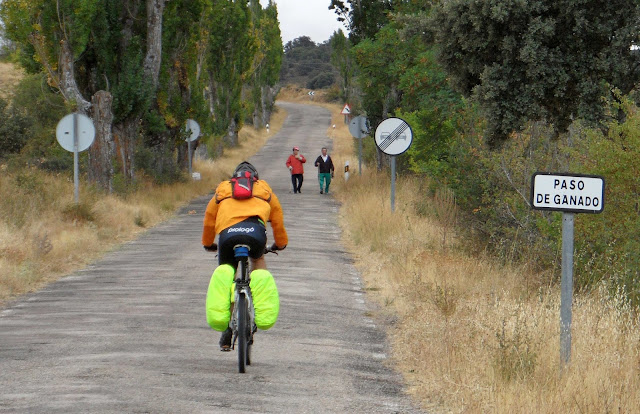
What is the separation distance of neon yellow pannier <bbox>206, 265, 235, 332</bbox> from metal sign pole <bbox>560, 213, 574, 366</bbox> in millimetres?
2647

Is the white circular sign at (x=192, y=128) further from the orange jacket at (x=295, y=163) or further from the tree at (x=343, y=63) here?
the tree at (x=343, y=63)

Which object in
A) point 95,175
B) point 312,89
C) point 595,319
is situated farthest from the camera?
point 312,89

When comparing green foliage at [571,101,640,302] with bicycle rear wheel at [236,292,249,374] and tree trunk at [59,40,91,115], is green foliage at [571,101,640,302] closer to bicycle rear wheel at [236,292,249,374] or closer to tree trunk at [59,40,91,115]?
bicycle rear wheel at [236,292,249,374]

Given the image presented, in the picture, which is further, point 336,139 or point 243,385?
point 336,139

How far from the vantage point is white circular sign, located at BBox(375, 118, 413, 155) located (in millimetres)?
19344

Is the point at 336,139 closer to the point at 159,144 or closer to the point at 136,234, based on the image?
the point at 159,144

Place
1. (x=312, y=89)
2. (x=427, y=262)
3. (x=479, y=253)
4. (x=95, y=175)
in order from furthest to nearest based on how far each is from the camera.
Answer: (x=312, y=89), (x=95, y=175), (x=479, y=253), (x=427, y=262)

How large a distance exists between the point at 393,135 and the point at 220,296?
11930 millimetres

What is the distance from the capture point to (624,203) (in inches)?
451

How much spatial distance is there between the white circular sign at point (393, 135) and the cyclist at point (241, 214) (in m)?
11.2

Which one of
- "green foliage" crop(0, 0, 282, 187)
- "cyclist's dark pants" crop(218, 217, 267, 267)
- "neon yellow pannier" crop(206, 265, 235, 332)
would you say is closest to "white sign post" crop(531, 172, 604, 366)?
"cyclist's dark pants" crop(218, 217, 267, 267)

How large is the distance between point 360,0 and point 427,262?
20411 mm

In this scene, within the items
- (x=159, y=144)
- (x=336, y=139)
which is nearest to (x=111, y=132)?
(x=159, y=144)

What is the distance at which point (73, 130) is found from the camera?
19.1 meters
